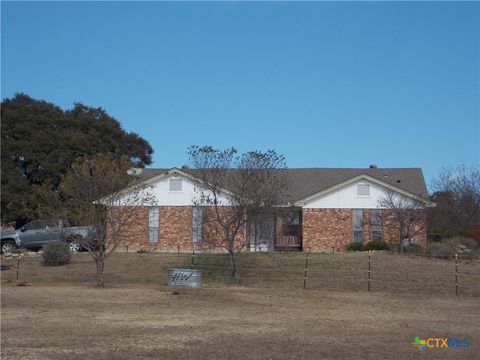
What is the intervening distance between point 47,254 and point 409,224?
17.9 metres

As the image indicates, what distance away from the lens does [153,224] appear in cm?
3534

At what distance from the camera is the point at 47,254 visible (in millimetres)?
27250

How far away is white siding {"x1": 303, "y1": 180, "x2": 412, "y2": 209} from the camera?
113 ft

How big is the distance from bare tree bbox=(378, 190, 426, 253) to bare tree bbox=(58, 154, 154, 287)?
14.8 metres

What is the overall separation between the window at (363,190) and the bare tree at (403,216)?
91cm

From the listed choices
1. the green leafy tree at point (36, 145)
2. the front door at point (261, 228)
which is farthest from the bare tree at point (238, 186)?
the green leafy tree at point (36, 145)

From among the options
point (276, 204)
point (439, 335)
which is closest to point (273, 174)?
point (276, 204)

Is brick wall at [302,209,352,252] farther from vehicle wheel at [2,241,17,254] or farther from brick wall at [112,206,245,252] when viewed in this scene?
vehicle wheel at [2,241,17,254]

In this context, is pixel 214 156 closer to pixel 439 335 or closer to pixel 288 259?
pixel 288 259

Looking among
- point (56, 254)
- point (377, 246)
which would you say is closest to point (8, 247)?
point (56, 254)

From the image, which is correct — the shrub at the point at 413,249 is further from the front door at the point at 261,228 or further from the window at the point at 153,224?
the window at the point at 153,224

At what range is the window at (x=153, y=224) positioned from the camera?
116 ft

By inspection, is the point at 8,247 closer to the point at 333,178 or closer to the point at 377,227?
the point at 333,178

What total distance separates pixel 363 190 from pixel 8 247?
1923 cm
